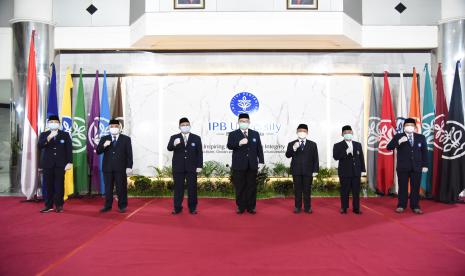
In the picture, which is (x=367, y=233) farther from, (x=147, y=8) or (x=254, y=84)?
(x=147, y=8)

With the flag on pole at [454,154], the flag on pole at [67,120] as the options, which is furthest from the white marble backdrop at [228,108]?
the flag on pole at [454,154]

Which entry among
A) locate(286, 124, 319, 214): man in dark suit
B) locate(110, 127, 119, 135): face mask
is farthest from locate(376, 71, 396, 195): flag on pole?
locate(110, 127, 119, 135): face mask

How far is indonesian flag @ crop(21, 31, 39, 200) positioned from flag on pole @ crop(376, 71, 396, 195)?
24.3ft

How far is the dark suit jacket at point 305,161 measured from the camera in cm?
721

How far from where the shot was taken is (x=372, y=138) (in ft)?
32.2

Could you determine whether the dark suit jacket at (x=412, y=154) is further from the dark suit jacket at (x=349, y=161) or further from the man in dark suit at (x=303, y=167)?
the man in dark suit at (x=303, y=167)

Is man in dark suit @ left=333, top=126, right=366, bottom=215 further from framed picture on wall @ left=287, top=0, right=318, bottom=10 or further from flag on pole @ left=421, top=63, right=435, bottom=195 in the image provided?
framed picture on wall @ left=287, top=0, right=318, bottom=10

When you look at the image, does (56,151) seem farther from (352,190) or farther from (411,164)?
(411,164)

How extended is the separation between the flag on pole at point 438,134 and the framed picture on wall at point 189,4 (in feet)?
17.7

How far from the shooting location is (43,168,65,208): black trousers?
7.21 meters

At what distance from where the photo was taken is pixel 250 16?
29.2 ft

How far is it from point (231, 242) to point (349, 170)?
313cm

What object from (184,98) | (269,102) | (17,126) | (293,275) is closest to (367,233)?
(293,275)

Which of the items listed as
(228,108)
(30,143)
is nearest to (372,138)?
(228,108)
